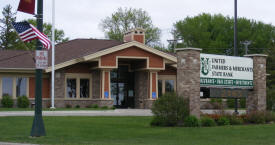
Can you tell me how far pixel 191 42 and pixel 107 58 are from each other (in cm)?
4135

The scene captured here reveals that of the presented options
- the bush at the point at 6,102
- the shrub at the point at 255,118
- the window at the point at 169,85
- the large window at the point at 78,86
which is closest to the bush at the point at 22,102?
the bush at the point at 6,102

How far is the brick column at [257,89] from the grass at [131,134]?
4239mm

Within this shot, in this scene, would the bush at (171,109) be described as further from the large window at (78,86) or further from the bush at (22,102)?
the large window at (78,86)

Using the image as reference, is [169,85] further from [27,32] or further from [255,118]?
[27,32]

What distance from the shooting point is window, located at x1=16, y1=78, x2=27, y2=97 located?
35938 mm

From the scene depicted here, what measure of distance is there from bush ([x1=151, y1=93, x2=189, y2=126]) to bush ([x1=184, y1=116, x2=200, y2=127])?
13.3 inches

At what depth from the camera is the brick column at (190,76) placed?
65.9 ft

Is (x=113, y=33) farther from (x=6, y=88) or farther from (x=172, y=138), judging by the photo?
(x=172, y=138)

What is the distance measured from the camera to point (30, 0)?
15359 mm

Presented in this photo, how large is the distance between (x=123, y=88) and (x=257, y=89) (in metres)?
18.0

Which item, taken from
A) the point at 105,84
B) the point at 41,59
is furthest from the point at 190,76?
the point at 105,84

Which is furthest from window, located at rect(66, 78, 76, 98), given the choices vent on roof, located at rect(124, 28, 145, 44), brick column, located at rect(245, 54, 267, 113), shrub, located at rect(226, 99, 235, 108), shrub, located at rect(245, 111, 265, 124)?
shrub, located at rect(245, 111, 265, 124)

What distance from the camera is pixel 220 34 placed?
7306cm

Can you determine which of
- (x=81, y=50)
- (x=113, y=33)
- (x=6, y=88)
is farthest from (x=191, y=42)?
(x=6, y=88)
